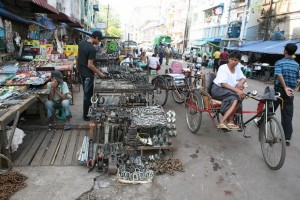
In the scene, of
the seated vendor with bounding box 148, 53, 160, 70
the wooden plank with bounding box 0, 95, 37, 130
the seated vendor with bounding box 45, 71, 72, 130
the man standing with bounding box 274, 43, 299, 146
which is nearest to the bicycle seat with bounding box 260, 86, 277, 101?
the man standing with bounding box 274, 43, 299, 146

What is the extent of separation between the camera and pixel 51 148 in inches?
167

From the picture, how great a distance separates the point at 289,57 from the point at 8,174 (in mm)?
5338

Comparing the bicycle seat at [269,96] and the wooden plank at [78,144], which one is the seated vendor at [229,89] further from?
the wooden plank at [78,144]

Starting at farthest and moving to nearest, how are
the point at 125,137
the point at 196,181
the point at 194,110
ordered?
the point at 194,110 < the point at 125,137 < the point at 196,181

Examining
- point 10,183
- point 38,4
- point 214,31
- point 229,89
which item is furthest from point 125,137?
point 214,31

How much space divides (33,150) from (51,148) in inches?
11.7

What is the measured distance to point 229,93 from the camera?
4.53 metres

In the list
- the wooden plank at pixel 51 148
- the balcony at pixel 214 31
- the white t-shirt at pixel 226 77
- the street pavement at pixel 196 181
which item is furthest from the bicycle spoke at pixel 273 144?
the balcony at pixel 214 31

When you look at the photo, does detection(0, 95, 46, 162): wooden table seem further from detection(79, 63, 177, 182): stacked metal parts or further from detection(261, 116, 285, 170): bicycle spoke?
detection(261, 116, 285, 170): bicycle spoke

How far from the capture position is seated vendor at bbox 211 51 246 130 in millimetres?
4348

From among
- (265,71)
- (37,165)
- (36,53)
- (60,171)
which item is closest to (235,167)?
(60,171)

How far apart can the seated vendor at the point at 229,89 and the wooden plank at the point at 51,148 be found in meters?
3.11

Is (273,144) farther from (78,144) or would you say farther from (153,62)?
(153,62)

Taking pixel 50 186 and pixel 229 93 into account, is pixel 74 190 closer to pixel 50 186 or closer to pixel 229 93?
pixel 50 186
